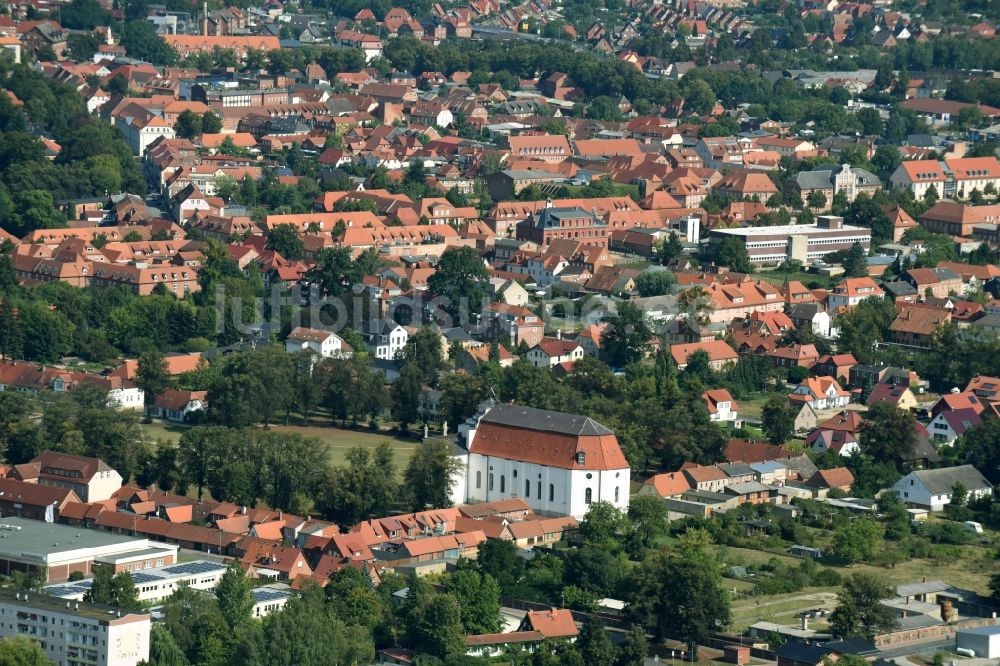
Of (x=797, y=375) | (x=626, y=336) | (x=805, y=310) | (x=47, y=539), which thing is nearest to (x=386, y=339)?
(x=626, y=336)

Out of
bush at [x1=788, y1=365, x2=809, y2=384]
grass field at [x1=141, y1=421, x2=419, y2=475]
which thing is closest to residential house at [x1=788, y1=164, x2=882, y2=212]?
bush at [x1=788, y1=365, x2=809, y2=384]

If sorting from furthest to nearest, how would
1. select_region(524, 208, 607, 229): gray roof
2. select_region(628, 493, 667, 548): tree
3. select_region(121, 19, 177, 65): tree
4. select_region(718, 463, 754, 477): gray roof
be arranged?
select_region(121, 19, 177, 65): tree < select_region(524, 208, 607, 229): gray roof < select_region(718, 463, 754, 477): gray roof < select_region(628, 493, 667, 548): tree

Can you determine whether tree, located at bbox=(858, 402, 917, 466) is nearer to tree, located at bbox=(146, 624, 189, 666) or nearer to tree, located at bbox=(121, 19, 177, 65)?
tree, located at bbox=(146, 624, 189, 666)

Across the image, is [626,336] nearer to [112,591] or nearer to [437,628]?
[437,628]

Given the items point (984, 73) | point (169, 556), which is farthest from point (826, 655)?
point (984, 73)

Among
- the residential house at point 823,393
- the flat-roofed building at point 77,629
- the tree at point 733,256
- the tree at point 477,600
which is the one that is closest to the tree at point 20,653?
the flat-roofed building at point 77,629

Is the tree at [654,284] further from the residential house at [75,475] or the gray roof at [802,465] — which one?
the residential house at [75,475]

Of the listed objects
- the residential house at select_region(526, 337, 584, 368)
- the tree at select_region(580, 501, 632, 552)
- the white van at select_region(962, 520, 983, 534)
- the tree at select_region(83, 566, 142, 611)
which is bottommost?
the white van at select_region(962, 520, 983, 534)
